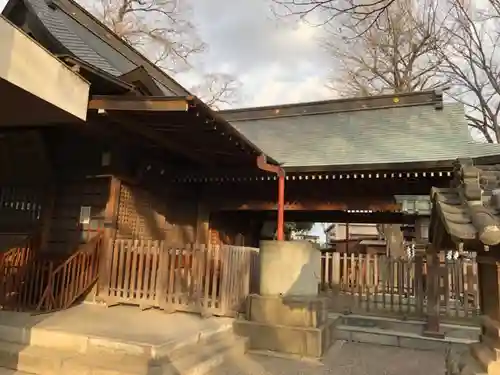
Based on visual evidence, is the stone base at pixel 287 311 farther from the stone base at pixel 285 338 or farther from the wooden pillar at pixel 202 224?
the wooden pillar at pixel 202 224

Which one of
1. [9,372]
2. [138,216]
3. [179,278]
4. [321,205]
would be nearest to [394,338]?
[321,205]

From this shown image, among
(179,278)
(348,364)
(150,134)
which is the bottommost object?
(348,364)

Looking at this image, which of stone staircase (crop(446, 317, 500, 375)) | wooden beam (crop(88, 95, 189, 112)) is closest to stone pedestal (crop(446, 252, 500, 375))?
stone staircase (crop(446, 317, 500, 375))

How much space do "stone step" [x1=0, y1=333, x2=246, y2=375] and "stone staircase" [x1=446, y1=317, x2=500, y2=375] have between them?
285 cm

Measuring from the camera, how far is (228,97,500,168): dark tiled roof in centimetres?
882

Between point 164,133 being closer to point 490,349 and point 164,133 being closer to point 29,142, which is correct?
point 29,142

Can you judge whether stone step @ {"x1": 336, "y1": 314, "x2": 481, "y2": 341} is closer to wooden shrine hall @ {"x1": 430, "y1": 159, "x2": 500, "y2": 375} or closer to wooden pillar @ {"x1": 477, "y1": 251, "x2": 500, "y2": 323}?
wooden shrine hall @ {"x1": 430, "y1": 159, "x2": 500, "y2": 375}

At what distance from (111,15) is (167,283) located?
2018 centimetres

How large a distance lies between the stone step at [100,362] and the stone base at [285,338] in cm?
96

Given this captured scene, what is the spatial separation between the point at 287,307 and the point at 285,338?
0.44 meters

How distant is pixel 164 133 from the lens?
6.51 meters

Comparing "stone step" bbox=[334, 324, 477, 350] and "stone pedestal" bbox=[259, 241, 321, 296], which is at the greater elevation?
"stone pedestal" bbox=[259, 241, 321, 296]

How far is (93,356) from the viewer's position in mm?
4492

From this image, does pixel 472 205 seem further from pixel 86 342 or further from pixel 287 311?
pixel 86 342
